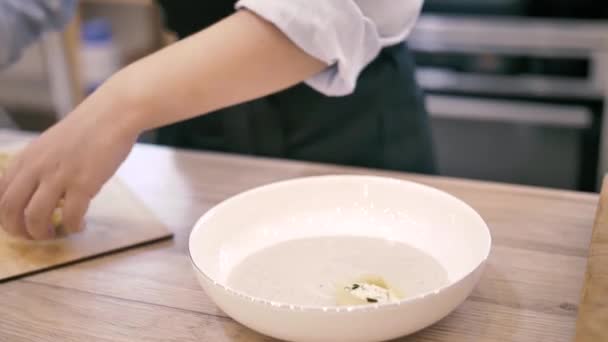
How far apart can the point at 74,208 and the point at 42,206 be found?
1.1 inches

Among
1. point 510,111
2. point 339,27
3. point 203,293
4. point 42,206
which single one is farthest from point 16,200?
point 510,111

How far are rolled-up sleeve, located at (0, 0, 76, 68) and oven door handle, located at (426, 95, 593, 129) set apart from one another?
0.84 m

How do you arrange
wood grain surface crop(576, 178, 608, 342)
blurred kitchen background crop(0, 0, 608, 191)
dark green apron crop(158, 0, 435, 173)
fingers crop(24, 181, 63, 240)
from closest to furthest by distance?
wood grain surface crop(576, 178, 608, 342), fingers crop(24, 181, 63, 240), dark green apron crop(158, 0, 435, 173), blurred kitchen background crop(0, 0, 608, 191)

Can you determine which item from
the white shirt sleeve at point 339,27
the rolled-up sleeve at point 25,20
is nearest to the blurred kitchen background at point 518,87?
the rolled-up sleeve at point 25,20

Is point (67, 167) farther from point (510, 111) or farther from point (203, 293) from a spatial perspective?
point (510, 111)

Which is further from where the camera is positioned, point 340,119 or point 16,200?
point 340,119

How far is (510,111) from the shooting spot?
152cm

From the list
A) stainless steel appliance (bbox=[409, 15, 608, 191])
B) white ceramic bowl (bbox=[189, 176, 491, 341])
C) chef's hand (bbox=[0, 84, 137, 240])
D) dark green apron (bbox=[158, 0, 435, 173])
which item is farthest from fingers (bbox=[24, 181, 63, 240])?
stainless steel appliance (bbox=[409, 15, 608, 191])

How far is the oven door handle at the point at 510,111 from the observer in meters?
1.49

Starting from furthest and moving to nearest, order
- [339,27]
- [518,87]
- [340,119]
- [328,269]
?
[518,87] → [340,119] → [339,27] → [328,269]

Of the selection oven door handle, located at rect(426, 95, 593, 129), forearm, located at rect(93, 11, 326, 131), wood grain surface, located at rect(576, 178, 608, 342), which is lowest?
oven door handle, located at rect(426, 95, 593, 129)

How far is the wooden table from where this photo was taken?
53cm

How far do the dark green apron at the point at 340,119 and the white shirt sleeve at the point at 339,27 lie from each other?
0.60 feet

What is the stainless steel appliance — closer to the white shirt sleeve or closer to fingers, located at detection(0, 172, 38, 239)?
the white shirt sleeve
